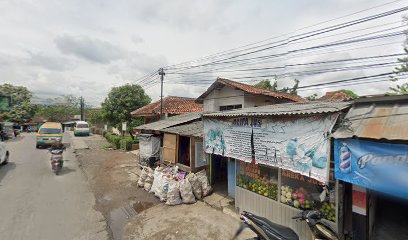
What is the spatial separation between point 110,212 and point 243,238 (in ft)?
14.7

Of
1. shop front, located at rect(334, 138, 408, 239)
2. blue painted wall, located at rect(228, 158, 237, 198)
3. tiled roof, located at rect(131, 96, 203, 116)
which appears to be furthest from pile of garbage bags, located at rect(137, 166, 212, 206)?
tiled roof, located at rect(131, 96, 203, 116)

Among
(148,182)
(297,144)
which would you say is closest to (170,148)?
(148,182)

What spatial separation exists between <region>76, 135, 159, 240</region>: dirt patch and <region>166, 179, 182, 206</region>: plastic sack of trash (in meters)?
0.73

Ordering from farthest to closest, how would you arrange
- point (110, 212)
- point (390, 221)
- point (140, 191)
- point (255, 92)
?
point (255, 92), point (140, 191), point (110, 212), point (390, 221)

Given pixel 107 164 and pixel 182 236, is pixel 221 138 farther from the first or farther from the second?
pixel 107 164

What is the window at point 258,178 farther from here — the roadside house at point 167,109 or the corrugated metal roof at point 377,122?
the roadside house at point 167,109

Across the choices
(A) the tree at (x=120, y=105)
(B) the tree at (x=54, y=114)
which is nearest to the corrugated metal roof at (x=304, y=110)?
(A) the tree at (x=120, y=105)

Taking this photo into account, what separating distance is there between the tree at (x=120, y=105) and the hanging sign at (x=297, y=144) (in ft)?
61.4

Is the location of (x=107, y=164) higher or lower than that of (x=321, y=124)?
lower

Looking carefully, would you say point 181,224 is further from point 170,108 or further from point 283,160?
point 170,108

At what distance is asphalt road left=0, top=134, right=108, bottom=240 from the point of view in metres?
5.66

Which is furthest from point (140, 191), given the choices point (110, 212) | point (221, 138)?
point (221, 138)

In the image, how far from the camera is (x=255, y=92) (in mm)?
12758

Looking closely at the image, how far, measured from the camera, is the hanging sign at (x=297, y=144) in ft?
14.9
